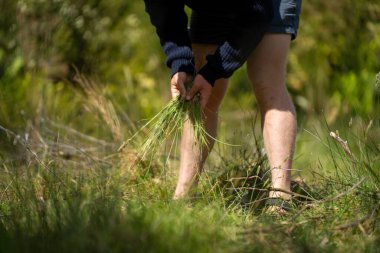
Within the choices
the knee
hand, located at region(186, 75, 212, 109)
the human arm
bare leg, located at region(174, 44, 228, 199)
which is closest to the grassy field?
bare leg, located at region(174, 44, 228, 199)

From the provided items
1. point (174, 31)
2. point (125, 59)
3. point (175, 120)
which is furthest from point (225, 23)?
point (125, 59)

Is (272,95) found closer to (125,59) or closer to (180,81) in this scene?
(180,81)

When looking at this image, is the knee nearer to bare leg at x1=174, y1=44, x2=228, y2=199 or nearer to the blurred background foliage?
bare leg at x1=174, y1=44, x2=228, y2=199

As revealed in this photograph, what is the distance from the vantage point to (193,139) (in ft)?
10.8

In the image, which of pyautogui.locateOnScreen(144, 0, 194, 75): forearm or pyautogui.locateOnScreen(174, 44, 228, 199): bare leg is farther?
pyautogui.locateOnScreen(174, 44, 228, 199): bare leg

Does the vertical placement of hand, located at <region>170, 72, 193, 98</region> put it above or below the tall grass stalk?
above

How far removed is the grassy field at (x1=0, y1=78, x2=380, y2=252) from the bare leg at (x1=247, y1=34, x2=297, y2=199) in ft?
0.32

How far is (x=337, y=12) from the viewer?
6703mm

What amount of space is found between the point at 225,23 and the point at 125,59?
12.2ft

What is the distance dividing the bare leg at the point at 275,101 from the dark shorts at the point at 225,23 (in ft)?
0.15

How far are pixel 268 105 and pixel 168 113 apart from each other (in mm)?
446

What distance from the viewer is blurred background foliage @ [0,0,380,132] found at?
4816 mm

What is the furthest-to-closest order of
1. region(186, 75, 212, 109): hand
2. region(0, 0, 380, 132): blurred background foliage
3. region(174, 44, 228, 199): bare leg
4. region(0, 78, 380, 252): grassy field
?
region(0, 0, 380, 132): blurred background foliage
region(174, 44, 228, 199): bare leg
region(186, 75, 212, 109): hand
region(0, 78, 380, 252): grassy field

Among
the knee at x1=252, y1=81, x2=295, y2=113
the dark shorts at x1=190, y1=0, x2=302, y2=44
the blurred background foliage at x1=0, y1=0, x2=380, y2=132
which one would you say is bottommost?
the blurred background foliage at x1=0, y1=0, x2=380, y2=132
